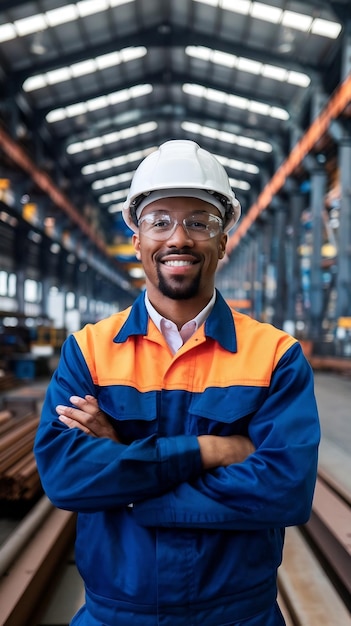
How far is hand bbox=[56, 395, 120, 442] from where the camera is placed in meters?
1.49

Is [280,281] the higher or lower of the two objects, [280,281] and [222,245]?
the higher

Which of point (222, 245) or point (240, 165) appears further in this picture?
point (240, 165)

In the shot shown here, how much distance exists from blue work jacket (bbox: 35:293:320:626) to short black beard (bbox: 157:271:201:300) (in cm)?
11

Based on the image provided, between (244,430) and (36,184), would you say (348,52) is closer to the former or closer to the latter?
(36,184)

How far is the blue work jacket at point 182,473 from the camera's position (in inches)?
53.7

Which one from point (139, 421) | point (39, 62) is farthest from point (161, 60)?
point (139, 421)

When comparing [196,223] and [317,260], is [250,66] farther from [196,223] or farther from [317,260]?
[196,223]

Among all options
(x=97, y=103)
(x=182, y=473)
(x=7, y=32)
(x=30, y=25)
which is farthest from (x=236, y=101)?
(x=182, y=473)

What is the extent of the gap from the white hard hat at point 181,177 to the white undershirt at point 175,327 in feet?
1.08

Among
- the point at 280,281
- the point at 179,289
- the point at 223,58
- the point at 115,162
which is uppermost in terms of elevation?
the point at 223,58

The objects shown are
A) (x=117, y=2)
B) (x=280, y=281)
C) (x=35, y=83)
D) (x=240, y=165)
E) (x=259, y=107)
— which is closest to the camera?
(x=117, y=2)

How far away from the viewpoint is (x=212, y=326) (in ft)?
5.14

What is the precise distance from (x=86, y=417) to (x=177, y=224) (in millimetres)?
613

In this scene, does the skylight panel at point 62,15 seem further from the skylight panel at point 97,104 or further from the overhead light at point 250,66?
the skylight panel at point 97,104
